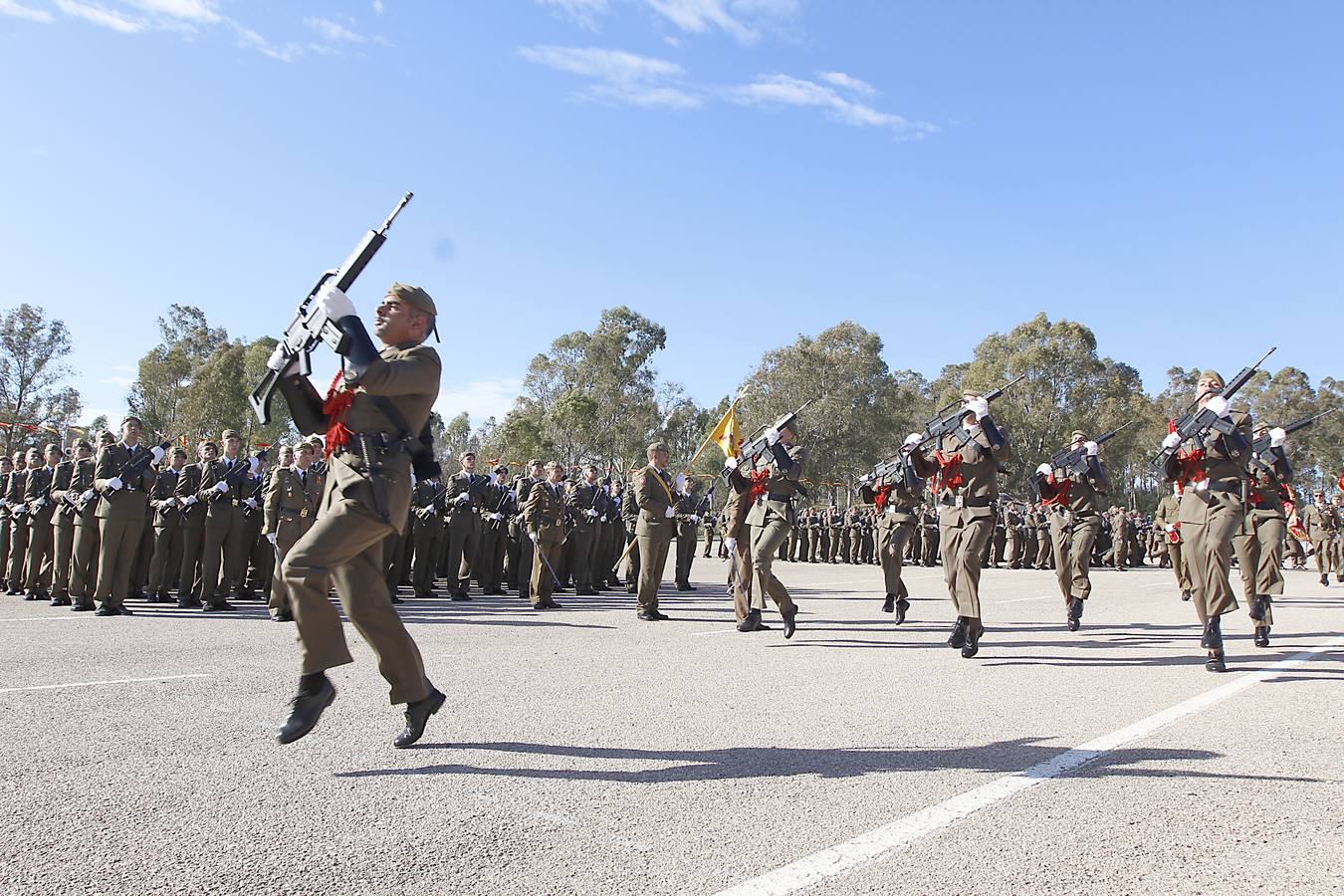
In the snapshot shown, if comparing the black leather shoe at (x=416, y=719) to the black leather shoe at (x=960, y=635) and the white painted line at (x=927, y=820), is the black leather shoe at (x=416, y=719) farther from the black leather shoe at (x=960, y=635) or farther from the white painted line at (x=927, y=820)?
the black leather shoe at (x=960, y=635)

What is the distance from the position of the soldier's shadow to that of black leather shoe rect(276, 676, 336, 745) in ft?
1.08

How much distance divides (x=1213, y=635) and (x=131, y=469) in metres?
10.8

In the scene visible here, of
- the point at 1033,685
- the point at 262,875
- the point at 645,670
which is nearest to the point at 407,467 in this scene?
the point at 262,875

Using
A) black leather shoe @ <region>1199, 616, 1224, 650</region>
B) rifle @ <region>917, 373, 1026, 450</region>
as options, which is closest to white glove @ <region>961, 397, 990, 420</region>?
rifle @ <region>917, 373, 1026, 450</region>

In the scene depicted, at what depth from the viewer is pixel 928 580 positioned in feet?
63.2

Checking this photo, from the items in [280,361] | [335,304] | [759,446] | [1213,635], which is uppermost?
[759,446]

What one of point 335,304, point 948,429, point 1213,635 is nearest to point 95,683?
point 335,304

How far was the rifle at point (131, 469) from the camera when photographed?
1033cm

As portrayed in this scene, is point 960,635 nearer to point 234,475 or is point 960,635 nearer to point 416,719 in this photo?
point 416,719

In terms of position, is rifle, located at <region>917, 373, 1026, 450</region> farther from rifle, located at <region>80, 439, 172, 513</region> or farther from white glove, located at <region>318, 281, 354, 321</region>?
rifle, located at <region>80, 439, 172, 513</region>

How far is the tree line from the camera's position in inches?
1913

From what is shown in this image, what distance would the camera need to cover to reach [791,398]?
49.2 metres

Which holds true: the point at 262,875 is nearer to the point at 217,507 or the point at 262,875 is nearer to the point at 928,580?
the point at 217,507

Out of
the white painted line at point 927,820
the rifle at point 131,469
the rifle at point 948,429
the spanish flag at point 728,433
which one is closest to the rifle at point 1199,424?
the rifle at point 948,429
